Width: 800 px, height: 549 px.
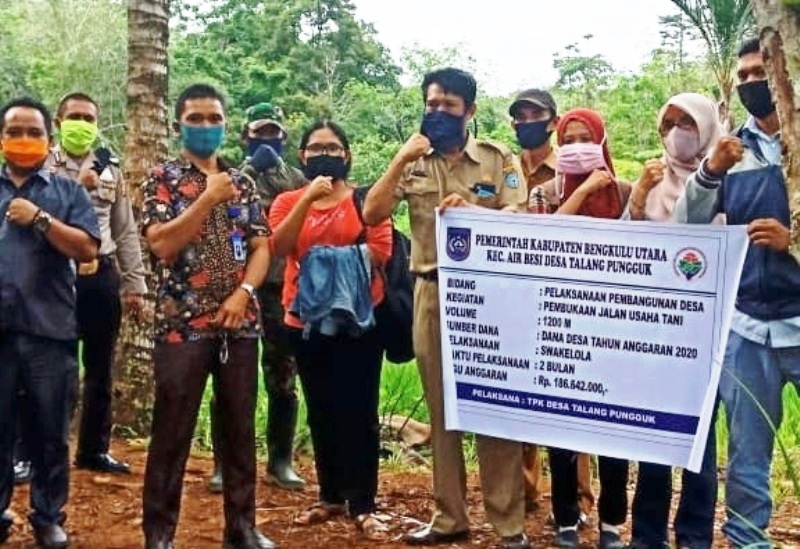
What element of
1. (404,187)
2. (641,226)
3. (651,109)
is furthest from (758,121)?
(651,109)

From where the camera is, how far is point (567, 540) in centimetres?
471

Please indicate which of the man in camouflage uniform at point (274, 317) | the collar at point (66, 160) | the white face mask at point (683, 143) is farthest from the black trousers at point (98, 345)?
the white face mask at point (683, 143)

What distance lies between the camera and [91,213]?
461 cm

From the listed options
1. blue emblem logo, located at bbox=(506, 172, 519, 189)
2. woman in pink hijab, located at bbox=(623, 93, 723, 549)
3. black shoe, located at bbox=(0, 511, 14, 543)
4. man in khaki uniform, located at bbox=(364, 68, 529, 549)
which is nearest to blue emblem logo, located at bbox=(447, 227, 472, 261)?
man in khaki uniform, located at bbox=(364, 68, 529, 549)

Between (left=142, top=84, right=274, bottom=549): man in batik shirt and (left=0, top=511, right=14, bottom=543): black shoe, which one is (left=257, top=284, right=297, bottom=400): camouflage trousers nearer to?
(left=142, top=84, right=274, bottom=549): man in batik shirt

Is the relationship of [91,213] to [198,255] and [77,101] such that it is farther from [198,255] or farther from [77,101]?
[77,101]

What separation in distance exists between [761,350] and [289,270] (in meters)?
2.18

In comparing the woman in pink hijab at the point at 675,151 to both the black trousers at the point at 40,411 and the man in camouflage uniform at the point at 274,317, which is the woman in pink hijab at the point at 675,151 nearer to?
the man in camouflage uniform at the point at 274,317

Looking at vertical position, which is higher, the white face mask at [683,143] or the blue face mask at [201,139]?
the blue face mask at [201,139]

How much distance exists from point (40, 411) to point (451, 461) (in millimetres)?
1739

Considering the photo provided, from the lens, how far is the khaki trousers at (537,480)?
5.33 m

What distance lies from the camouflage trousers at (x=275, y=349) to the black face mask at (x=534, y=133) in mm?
1428

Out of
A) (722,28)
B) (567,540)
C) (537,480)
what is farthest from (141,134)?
(722,28)

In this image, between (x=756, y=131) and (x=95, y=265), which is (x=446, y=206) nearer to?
(x=756, y=131)
